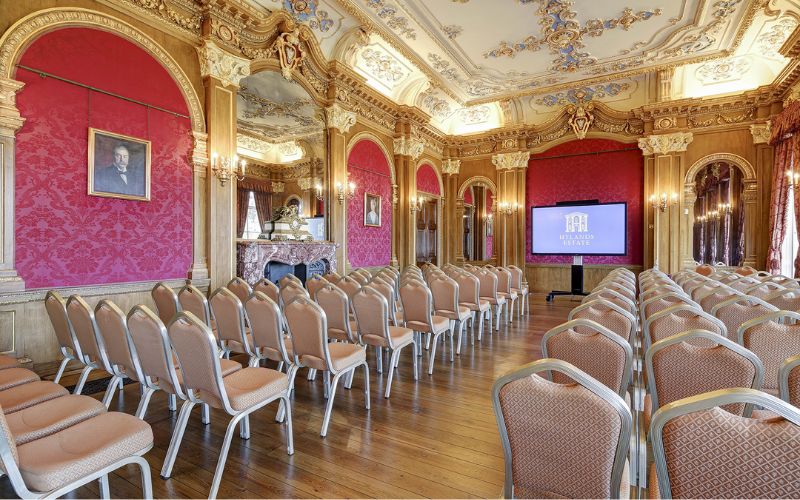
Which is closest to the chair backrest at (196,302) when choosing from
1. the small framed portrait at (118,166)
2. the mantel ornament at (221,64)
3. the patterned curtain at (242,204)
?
the small framed portrait at (118,166)

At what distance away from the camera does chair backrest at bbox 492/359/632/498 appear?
111cm

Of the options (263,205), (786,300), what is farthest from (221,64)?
(786,300)

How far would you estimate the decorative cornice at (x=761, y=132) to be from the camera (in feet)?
25.9

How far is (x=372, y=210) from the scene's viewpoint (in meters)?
8.37

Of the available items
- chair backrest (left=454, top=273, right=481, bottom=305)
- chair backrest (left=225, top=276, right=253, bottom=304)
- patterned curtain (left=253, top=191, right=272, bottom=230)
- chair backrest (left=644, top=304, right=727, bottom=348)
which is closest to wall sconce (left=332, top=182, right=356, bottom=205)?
patterned curtain (left=253, top=191, right=272, bottom=230)

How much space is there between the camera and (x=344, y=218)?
7312 millimetres

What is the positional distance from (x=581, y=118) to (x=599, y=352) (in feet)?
30.6

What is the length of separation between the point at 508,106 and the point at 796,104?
5632mm

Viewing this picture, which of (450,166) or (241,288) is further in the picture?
(450,166)

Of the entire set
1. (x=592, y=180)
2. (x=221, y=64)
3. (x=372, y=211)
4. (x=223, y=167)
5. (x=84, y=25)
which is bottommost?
(x=372, y=211)

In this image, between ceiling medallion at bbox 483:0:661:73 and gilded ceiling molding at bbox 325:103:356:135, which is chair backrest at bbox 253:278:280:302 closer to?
gilded ceiling molding at bbox 325:103:356:135

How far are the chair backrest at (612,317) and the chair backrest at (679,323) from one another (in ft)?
0.39

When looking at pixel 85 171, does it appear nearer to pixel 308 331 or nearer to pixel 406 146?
pixel 308 331

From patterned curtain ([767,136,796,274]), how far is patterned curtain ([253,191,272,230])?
9.92 meters
